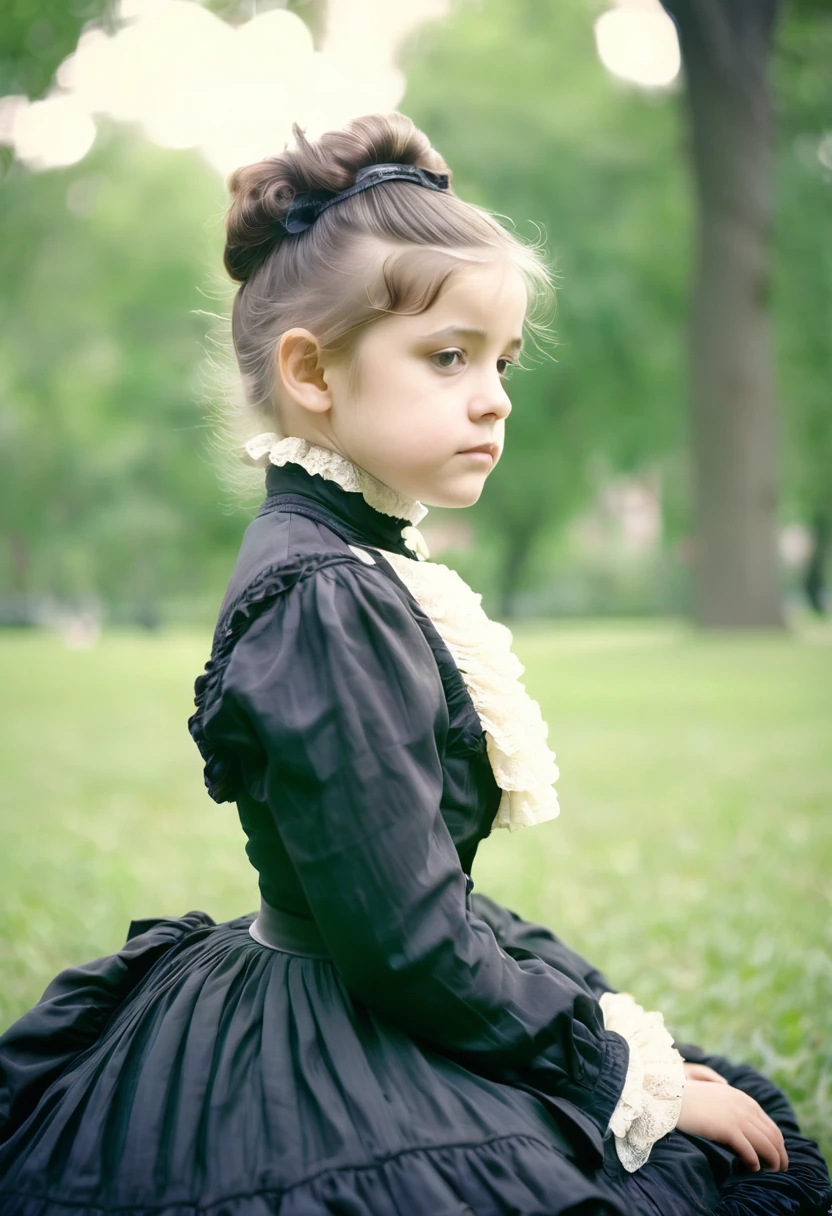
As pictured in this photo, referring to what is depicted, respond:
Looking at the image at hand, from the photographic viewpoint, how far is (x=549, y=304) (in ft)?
6.21

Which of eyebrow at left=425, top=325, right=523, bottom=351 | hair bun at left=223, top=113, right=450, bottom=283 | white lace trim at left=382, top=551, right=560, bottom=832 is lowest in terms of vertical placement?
white lace trim at left=382, top=551, right=560, bottom=832

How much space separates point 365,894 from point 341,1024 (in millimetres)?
208

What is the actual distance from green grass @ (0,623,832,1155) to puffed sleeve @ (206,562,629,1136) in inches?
46.2

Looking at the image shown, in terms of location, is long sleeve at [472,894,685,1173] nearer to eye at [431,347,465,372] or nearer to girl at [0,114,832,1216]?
girl at [0,114,832,1216]

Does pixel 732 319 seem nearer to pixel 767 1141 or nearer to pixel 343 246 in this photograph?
pixel 343 246

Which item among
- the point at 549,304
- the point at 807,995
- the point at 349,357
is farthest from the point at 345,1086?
the point at 807,995

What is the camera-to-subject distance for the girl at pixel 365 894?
1.28m

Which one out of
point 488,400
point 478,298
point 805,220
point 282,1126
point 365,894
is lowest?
point 282,1126

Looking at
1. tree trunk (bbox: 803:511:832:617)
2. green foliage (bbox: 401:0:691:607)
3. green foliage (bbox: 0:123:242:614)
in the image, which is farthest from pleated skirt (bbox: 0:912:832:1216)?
tree trunk (bbox: 803:511:832:617)

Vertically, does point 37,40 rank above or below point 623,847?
above

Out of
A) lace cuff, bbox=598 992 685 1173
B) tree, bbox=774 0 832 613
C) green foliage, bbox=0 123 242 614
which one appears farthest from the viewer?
green foliage, bbox=0 123 242 614

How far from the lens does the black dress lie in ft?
4.18

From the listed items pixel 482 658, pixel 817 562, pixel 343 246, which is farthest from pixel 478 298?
pixel 817 562

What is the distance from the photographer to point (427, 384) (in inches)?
59.1
